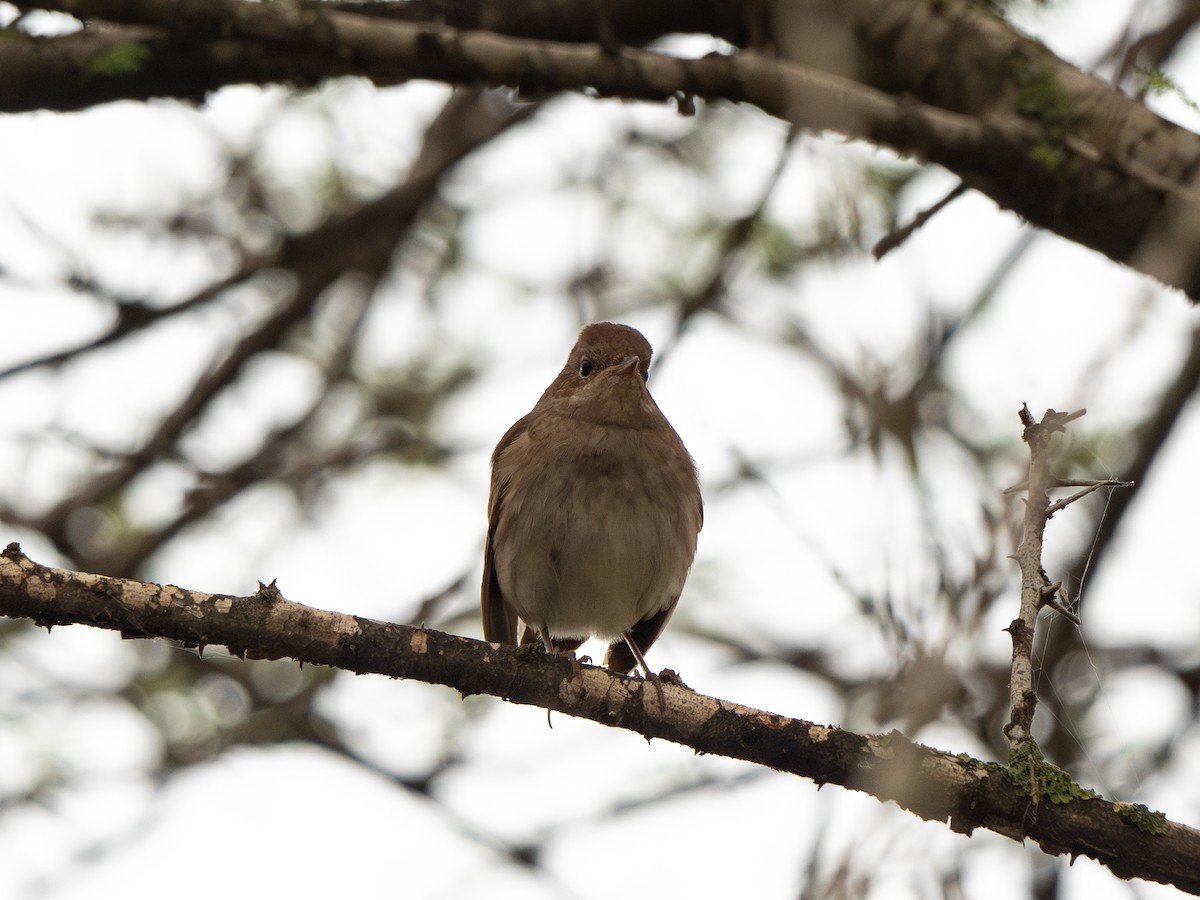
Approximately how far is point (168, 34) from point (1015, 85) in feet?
11.3

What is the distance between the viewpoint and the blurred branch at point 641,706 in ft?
13.0

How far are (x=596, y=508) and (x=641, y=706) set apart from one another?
1.90m

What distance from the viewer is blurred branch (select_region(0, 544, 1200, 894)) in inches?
156

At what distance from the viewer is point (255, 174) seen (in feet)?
30.2

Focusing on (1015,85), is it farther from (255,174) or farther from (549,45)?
(255,174)

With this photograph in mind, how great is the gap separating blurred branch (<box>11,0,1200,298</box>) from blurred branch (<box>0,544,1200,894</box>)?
2264mm

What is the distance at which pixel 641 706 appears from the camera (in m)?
4.50

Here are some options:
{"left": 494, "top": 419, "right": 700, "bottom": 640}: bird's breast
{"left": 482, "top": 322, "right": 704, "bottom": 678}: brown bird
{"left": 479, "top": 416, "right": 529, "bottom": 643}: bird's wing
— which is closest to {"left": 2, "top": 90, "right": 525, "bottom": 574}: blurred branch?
{"left": 479, "top": 416, "right": 529, "bottom": 643}: bird's wing

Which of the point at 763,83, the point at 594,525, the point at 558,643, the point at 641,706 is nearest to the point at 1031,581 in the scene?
the point at 641,706

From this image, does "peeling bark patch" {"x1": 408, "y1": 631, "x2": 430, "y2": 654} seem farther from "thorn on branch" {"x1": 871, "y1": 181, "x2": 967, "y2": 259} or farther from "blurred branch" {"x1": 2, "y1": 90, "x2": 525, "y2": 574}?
"blurred branch" {"x1": 2, "y1": 90, "x2": 525, "y2": 574}

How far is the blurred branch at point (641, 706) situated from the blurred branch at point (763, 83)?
2.26 m

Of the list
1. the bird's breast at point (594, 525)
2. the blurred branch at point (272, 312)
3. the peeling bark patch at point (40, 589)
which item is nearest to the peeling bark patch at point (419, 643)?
the peeling bark patch at point (40, 589)

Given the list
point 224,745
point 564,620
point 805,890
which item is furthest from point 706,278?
point 805,890

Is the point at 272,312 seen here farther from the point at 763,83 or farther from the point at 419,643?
the point at 419,643
